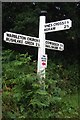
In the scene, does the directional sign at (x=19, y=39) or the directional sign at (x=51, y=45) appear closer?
the directional sign at (x=19, y=39)

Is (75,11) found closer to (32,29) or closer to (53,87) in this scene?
(32,29)

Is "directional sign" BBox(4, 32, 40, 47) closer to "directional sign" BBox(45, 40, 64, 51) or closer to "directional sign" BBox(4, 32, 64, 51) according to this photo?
"directional sign" BBox(4, 32, 64, 51)

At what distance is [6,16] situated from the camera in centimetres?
1516

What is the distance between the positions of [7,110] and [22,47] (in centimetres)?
876

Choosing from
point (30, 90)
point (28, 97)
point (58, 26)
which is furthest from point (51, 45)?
point (28, 97)

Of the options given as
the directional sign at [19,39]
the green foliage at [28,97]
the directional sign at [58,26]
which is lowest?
the green foliage at [28,97]

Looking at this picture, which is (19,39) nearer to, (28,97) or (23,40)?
(23,40)

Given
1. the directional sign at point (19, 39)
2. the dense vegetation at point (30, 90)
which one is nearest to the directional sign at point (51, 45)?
the directional sign at point (19, 39)

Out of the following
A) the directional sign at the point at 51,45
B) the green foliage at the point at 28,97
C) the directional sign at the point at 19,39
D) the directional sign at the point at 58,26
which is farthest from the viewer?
the directional sign at the point at 51,45

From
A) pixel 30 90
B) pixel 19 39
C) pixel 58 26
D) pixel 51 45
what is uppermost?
pixel 58 26

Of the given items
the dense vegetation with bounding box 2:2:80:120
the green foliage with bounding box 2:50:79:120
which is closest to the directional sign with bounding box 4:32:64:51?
the dense vegetation with bounding box 2:2:80:120

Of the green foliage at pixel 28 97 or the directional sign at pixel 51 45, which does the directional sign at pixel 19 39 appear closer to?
the directional sign at pixel 51 45

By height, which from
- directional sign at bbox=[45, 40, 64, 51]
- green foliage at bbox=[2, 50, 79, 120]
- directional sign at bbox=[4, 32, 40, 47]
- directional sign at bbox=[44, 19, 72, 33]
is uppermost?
directional sign at bbox=[44, 19, 72, 33]

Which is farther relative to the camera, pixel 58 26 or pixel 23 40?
pixel 58 26
